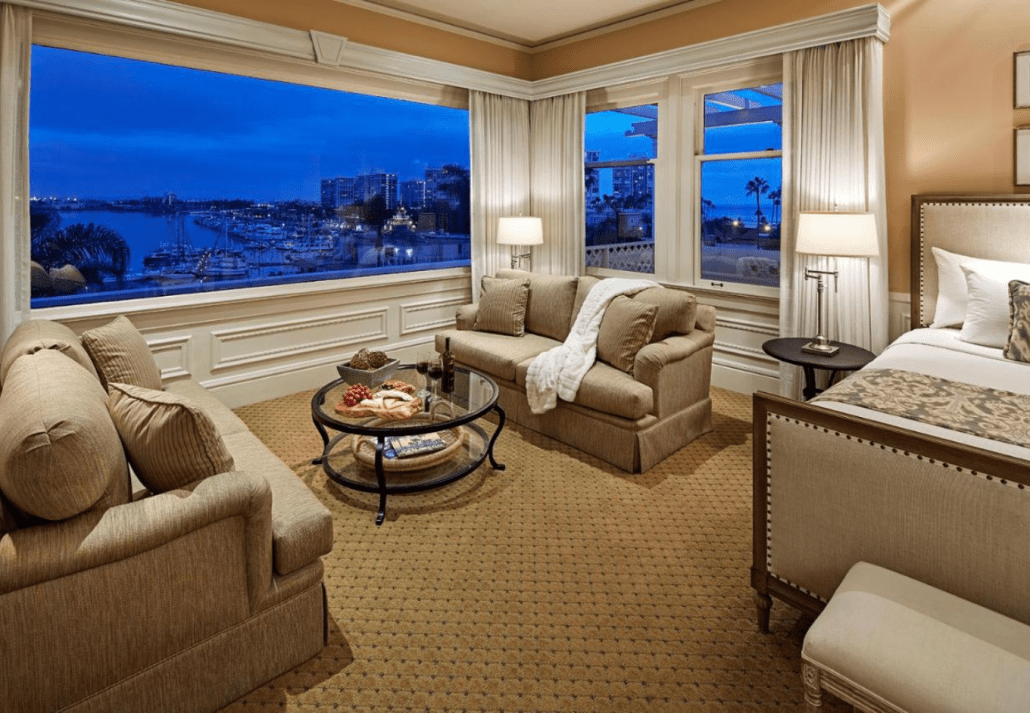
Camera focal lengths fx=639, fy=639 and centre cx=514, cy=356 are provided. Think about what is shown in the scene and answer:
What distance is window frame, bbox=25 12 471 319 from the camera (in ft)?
11.2

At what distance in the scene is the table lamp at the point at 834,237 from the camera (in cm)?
334

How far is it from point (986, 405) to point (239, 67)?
4.28m

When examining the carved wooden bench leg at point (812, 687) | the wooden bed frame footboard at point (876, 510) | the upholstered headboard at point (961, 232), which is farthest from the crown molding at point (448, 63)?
the carved wooden bench leg at point (812, 687)

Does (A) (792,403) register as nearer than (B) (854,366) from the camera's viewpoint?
Yes

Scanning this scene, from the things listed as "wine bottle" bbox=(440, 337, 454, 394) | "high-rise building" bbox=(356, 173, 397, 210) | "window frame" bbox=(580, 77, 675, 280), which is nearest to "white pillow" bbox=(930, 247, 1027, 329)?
"window frame" bbox=(580, 77, 675, 280)

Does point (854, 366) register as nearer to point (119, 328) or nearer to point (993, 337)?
point (993, 337)

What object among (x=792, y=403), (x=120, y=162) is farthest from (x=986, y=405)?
(x=120, y=162)

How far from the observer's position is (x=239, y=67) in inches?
158

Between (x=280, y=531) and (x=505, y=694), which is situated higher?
(x=280, y=531)

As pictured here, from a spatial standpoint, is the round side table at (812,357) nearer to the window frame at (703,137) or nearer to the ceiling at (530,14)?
the window frame at (703,137)

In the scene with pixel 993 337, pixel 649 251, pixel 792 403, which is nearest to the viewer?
pixel 792 403

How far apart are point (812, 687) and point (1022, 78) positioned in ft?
10.8

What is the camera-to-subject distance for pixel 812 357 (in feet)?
11.2

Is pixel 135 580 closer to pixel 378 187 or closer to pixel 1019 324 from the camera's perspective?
pixel 1019 324
